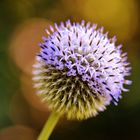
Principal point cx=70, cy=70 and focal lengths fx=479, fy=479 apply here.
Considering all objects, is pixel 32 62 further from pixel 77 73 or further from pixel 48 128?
pixel 48 128

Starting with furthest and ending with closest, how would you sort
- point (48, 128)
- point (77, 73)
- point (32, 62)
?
point (32, 62), point (77, 73), point (48, 128)

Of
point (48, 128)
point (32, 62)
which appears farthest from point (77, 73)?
point (32, 62)

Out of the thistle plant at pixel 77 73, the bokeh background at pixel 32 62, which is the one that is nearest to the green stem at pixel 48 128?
the thistle plant at pixel 77 73

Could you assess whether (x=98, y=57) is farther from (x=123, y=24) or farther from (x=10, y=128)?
(x=123, y=24)

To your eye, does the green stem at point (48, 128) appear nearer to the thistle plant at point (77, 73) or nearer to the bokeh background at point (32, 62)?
the thistle plant at point (77, 73)

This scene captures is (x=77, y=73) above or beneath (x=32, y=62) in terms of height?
beneath

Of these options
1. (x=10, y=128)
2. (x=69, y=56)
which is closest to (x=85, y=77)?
(x=69, y=56)

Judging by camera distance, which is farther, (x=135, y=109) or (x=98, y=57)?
(x=135, y=109)
